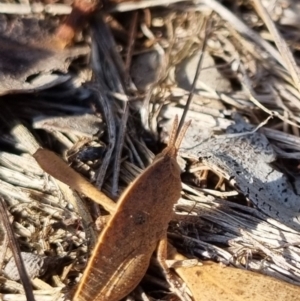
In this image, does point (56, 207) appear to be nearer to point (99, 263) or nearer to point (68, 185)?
point (68, 185)

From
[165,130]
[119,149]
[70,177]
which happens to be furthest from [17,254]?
[165,130]

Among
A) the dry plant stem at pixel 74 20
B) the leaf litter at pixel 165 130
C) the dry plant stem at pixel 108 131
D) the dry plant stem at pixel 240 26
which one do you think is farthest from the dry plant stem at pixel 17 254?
the dry plant stem at pixel 240 26

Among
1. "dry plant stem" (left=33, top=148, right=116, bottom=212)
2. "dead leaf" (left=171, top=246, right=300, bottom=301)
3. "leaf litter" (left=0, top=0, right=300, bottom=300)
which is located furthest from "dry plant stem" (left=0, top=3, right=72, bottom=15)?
"dead leaf" (left=171, top=246, right=300, bottom=301)

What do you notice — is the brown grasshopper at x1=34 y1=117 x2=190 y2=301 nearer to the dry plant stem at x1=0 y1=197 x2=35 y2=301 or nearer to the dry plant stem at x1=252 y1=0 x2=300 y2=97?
the dry plant stem at x1=0 y1=197 x2=35 y2=301

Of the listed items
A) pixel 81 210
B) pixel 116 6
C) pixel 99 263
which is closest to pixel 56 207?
pixel 81 210

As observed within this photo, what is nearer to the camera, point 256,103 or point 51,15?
point 51,15

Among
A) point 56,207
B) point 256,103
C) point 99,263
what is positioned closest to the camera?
point 99,263

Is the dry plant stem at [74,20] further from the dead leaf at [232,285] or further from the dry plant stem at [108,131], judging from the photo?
the dead leaf at [232,285]

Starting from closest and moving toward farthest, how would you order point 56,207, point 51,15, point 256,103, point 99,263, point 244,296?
point 99,263
point 244,296
point 56,207
point 51,15
point 256,103
